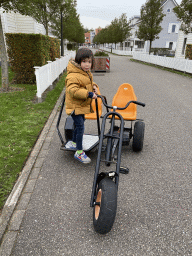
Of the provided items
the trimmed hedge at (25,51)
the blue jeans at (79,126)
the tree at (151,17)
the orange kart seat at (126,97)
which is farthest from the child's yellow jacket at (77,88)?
the tree at (151,17)

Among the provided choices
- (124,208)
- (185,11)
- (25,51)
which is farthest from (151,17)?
(124,208)

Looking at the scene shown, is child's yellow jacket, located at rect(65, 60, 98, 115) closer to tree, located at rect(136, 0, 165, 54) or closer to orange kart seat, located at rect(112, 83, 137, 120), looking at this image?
orange kart seat, located at rect(112, 83, 137, 120)

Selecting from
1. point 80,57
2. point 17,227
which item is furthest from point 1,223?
point 80,57

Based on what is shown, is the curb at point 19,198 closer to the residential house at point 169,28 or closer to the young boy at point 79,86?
the young boy at point 79,86

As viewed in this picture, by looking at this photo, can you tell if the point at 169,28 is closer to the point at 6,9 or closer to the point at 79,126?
the point at 6,9

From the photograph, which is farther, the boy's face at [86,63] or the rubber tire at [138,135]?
the rubber tire at [138,135]

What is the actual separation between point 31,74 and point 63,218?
7.78 m

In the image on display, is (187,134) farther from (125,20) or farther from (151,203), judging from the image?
(125,20)

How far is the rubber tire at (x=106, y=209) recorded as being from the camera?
6.32 feet

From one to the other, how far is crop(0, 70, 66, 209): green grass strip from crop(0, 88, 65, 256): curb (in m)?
0.08

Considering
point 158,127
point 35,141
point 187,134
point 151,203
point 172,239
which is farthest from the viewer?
point 158,127

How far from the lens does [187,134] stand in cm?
466

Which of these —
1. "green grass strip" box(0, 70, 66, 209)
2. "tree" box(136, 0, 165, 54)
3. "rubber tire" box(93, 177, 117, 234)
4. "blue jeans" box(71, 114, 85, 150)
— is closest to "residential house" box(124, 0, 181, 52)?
"tree" box(136, 0, 165, 54)

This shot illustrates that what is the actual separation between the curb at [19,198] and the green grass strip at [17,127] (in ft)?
0.27
